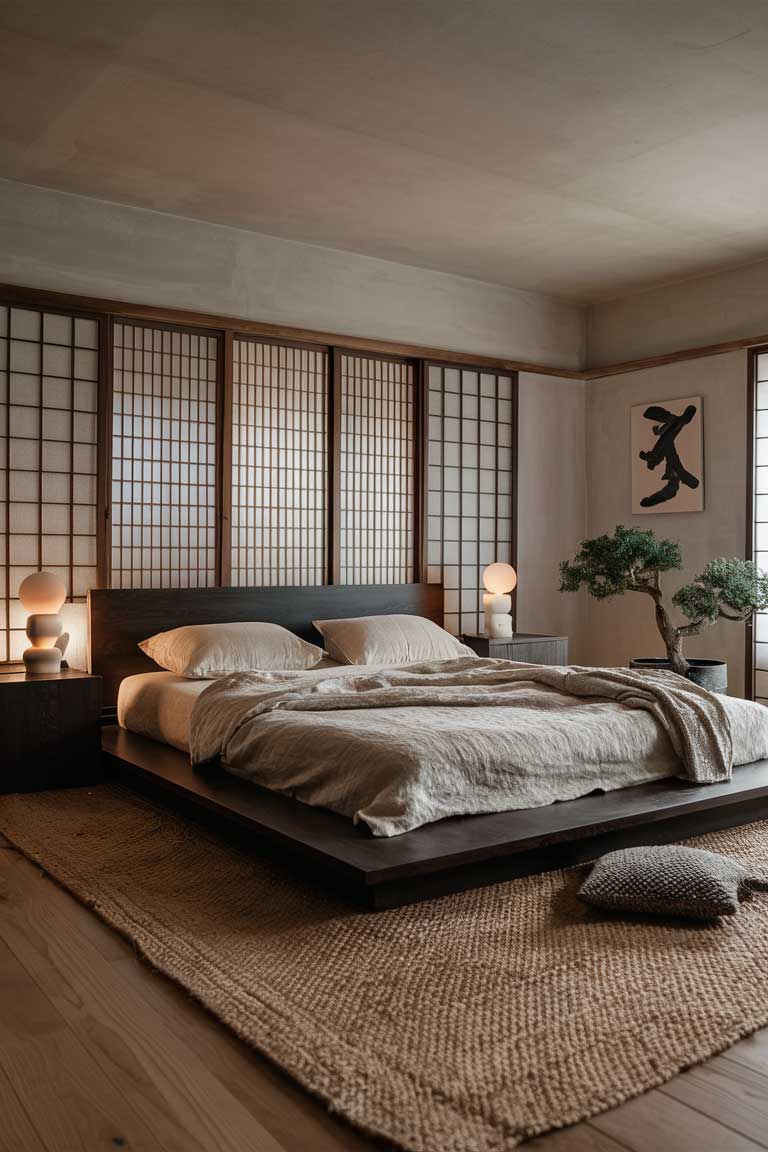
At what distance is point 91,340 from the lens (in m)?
4.74

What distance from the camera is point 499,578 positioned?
585 cm

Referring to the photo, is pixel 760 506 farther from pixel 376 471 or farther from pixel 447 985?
pixel 447 985

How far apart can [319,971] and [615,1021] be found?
0.66 metres

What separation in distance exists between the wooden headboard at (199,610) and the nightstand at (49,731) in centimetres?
48

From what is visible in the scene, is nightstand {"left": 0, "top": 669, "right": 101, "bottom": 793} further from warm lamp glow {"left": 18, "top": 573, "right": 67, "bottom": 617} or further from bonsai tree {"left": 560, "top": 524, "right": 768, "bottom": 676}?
bonsai tree {"left": 560, "top": 524, "right": 768, "bottom": 676}

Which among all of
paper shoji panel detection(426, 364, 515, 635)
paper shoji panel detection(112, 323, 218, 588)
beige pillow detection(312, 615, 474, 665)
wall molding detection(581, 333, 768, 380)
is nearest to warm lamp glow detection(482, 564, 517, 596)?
paper shoji panel detection(426, 364, 515, 635)

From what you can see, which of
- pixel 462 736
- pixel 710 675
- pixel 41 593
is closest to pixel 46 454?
pixel 41 593

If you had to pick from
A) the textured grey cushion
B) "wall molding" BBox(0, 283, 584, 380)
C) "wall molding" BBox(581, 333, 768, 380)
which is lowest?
the textured grey cushion

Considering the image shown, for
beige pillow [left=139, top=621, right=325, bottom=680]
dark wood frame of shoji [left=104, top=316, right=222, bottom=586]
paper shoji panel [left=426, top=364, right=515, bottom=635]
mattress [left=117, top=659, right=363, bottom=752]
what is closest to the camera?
mattress [left=117, top=659, right=363, bottom=752]

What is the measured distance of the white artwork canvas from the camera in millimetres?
5875

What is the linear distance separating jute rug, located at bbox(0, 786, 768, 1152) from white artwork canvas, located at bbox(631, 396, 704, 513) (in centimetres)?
324

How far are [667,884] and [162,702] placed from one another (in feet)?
7.72

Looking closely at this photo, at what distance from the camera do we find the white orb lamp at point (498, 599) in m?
5.74

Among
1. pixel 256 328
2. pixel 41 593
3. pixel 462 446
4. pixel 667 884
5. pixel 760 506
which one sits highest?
pixel 256 328
